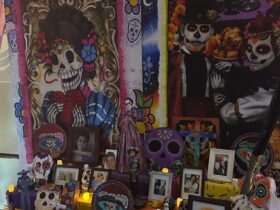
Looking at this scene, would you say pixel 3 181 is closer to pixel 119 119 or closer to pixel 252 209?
pixel 119 119

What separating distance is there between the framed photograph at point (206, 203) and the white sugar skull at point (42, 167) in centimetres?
73

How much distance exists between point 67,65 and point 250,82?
894mm

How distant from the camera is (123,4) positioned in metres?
1.72

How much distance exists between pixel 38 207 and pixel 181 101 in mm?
765

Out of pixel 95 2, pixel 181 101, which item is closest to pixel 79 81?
pixel 95 2

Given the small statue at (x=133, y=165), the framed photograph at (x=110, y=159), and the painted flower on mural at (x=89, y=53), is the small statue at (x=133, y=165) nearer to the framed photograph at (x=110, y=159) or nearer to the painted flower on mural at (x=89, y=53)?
the framed photograph at (x=110, y=159)

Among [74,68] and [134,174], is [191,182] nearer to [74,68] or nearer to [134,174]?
[134,174]

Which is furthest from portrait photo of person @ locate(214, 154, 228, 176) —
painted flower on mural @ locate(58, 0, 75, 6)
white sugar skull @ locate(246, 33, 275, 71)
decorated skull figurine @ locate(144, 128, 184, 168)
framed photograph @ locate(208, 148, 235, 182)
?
painted flower on mural @ locate(58, 0, 75, 6)

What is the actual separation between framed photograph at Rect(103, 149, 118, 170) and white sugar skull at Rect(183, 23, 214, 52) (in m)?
0.59

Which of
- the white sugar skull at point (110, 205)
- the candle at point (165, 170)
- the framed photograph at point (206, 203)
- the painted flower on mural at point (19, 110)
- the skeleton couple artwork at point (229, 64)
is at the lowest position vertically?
the white sugar skull at point (110, 205)

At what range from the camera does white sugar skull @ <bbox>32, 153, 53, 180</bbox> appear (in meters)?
1.75

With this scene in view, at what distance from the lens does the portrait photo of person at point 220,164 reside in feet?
5.00

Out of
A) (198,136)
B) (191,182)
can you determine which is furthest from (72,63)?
(191,182)

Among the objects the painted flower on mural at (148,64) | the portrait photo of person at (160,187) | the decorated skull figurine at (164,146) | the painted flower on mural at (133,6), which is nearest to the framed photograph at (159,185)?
the portrait photo of person at (160,187)
